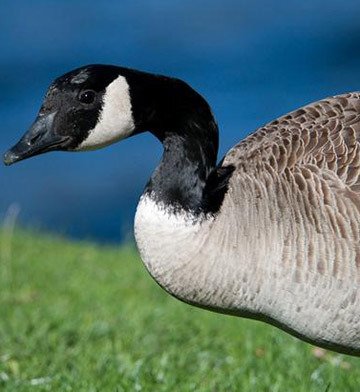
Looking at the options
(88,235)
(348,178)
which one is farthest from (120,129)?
(88,235)

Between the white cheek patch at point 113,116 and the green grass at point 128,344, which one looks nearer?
the white cheek patch at point 113,116

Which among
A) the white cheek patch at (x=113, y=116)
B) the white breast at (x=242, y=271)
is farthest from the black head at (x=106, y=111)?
the white breast at (x=242, y=271)

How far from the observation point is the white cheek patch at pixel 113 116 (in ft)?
15.0

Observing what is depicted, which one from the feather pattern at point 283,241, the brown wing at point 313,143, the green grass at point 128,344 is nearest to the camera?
the feather pattern at point 283,241

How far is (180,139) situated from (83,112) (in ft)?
1.53

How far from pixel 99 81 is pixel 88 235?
20.0 ft

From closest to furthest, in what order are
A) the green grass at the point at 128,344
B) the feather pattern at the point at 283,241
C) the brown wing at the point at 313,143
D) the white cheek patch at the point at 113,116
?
the feather pattern at the point at 283,241 → the brown wing at the point at 313,143 → the white cheek patch at the point at 113,116 → the green grass at the point at 128,344

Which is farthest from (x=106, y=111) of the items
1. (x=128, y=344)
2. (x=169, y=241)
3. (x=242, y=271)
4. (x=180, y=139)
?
(x=128, y=344)

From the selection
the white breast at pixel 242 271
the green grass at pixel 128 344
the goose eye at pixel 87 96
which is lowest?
the green grass at pixel 128 344

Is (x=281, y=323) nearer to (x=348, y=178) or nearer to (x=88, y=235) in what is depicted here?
(x=348, y=178)

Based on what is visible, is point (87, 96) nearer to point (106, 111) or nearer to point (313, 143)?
point (106, 111)

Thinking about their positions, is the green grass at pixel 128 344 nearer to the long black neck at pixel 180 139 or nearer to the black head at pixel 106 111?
the long black neck at pixel 180 139

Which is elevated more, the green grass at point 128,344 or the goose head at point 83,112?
the goose head at point 83,112

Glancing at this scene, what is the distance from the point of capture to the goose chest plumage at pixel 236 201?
4352mm
